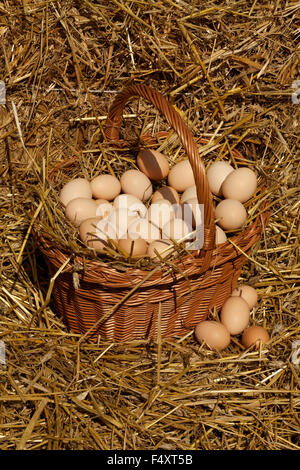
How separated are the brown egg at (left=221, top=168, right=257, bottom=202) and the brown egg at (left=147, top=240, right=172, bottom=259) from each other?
1.26 ft

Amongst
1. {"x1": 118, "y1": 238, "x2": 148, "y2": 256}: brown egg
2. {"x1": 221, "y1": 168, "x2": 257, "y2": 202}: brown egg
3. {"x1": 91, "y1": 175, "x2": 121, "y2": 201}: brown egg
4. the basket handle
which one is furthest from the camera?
{"x1": 91, "y1": 175, "x2": 121, "y2": 201}: brown egg

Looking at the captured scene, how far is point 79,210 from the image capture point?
2.05 metres

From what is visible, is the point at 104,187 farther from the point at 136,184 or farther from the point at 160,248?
the point at 160,248

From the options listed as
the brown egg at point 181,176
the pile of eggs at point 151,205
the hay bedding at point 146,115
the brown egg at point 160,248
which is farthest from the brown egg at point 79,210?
the brown egg at point 181,176

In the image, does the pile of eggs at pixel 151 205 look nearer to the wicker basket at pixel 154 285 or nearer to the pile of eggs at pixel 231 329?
the wicker basket at pixel 154 285

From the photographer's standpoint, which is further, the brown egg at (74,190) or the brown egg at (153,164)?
the brown egg at (153,164)

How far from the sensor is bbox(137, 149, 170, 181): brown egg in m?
2.31

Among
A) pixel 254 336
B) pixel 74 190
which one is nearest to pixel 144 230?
pixel 74 190

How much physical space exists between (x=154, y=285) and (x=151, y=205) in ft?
1.45

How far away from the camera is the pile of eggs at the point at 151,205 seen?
6.38 ft

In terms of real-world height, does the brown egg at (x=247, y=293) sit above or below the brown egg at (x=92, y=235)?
below

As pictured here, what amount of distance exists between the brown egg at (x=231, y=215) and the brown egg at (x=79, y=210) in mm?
473

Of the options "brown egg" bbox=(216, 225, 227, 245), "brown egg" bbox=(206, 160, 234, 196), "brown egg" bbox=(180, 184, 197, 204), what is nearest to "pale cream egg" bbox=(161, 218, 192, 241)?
"brown egg" bbox=(216, 225, 227, 245)

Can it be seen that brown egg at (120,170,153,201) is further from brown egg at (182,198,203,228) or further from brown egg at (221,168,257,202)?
brown egg at (221,168,257,202)
